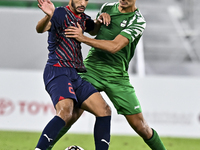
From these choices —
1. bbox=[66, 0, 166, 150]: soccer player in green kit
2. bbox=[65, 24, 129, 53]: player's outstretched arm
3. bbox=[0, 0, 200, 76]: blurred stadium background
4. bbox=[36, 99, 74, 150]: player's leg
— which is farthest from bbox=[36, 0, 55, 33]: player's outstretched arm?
bbox=[0, 0, 200, 76]: blurred stadium background

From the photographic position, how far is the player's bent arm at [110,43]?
3.79 meters

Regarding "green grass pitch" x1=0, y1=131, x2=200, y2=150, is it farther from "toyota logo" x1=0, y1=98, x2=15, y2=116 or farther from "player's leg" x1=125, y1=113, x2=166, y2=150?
"player's leg" x1=125, y1=113, x2=166, y2=150

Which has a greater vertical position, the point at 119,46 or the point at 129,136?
the point at 119,46

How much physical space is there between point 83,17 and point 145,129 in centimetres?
146

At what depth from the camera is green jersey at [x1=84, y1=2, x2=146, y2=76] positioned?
4.16 m

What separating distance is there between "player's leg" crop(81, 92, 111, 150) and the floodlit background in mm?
3154

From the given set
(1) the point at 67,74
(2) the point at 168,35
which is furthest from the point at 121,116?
(2) the point at 168,35

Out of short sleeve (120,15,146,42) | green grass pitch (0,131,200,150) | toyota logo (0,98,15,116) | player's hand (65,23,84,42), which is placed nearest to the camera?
player's hand (65,23,84,42)

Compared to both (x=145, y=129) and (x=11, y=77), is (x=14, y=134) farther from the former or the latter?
(x=145, y=129)

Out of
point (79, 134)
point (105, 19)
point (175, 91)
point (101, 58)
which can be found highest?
point (105, 19)

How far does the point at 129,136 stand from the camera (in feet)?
22.9

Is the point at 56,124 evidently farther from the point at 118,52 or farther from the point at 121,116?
the point at 121,116

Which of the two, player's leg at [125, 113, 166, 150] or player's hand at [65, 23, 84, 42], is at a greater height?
player's hand at [65, 23, 84, 42]

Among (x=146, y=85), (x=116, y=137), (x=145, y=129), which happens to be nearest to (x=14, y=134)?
(x=116, y=137)
